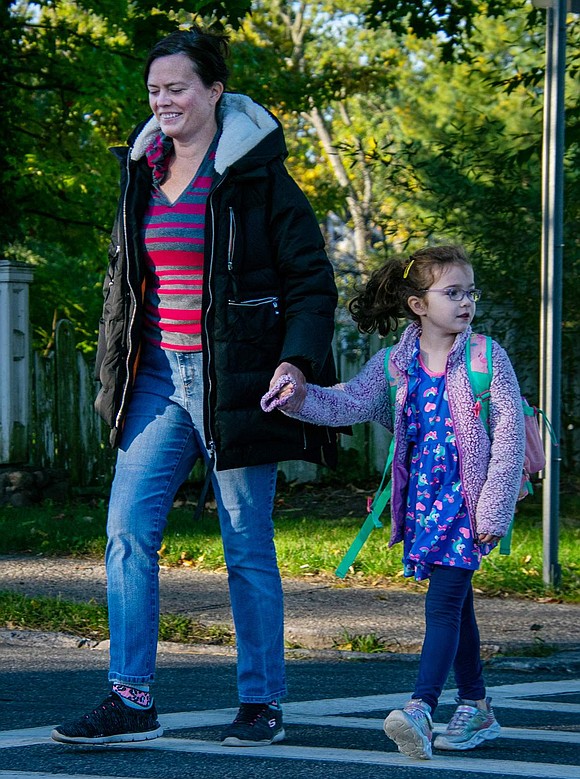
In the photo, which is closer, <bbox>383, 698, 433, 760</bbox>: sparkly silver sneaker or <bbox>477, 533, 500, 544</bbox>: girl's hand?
<bbox>383, 698, 433, 760</bbox>: sparkly silver sneaker

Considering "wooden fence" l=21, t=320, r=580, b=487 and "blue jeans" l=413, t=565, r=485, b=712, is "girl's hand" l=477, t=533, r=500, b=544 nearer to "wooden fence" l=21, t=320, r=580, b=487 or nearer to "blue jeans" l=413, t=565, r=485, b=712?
"blue jeans" l=413, t=565, r=485, b=712

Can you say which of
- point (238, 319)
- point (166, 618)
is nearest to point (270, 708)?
point (238, 319)

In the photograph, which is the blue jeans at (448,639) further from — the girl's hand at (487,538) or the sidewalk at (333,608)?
the sidewalk at (333,608)

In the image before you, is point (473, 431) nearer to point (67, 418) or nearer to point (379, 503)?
point (379, 503)

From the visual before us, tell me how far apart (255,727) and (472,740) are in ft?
2.18

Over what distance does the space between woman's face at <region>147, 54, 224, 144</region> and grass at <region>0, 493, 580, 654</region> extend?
2830 mm

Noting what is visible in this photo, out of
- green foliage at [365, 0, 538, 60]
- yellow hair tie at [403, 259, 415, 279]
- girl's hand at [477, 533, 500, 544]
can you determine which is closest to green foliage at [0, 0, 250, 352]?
green foliage at [365, 0, 538, 60]

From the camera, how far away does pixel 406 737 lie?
13.0ft

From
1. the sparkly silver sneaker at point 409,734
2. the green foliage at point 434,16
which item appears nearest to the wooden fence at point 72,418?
the green foliage at point 434,16

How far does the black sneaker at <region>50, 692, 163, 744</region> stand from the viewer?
407 centimetres

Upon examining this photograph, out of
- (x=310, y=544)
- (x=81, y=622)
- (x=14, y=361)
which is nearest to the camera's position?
(x=81, y=622)

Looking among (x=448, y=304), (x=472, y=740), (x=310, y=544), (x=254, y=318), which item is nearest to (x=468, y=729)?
(x=472, y=740)

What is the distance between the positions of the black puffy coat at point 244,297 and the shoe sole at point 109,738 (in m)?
0.81

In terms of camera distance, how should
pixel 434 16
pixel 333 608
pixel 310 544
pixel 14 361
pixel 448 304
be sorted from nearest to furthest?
pixel 448 304 < pixel 333 608 < pixel 310 544 < pixel 14 361 < pixel 434 16
